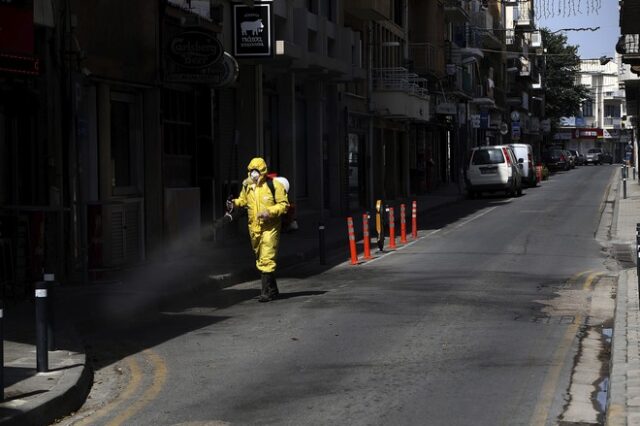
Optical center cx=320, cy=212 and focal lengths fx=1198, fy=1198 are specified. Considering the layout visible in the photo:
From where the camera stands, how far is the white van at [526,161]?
A: 57094mm

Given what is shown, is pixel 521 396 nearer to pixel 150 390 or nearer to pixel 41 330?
pixel 150 390

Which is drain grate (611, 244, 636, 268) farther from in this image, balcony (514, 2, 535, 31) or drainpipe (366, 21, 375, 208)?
balcony (514, 2, 535, 31)

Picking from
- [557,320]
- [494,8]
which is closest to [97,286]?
[557,320]

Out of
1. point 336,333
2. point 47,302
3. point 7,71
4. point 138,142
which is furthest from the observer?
point 138,142

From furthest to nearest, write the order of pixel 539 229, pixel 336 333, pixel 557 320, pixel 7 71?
pixel 539 229
pixel 7 71
pixel 557 320
pixel 336 333

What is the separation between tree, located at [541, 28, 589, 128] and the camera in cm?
11331

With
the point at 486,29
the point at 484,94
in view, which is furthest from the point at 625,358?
the point at 484,94

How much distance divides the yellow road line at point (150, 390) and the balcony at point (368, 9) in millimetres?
28614

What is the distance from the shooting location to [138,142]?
20594 millimetres

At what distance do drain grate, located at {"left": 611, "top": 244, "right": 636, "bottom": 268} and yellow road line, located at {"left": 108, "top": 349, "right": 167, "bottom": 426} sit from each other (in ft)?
36.8

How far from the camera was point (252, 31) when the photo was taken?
2564 cm

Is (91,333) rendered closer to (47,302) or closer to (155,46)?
(47,302)

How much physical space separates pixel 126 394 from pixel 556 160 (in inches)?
3453

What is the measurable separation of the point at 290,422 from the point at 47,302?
103 inches
